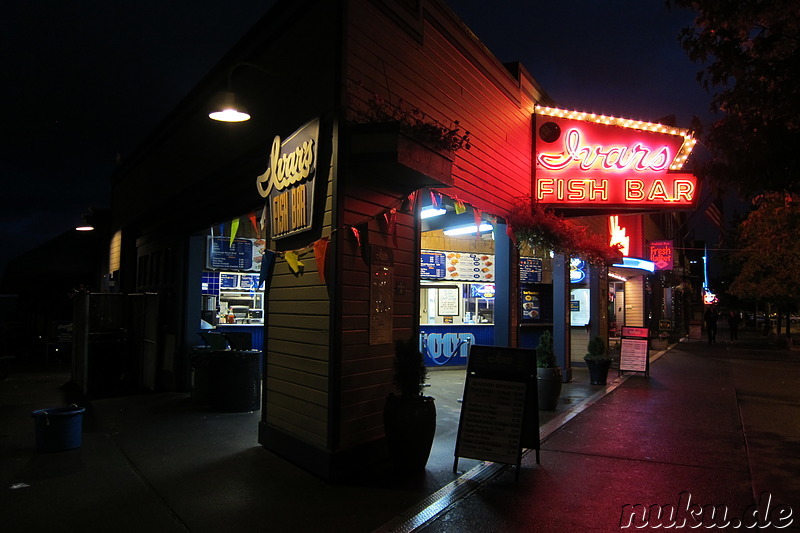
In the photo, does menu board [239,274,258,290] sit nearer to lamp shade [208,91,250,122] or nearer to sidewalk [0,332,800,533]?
sidewalk [0,332,800,533]

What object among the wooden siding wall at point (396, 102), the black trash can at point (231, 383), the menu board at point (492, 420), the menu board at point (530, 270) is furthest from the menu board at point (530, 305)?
the menu board at point (492, 420)

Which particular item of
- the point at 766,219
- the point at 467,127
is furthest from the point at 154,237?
the point at 766,219

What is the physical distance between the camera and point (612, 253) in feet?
38.8

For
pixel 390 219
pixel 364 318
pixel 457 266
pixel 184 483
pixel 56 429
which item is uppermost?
pixel 390 219

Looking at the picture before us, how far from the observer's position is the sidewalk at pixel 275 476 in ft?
15.3

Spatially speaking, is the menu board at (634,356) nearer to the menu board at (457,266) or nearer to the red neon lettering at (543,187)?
the menu board at (457,266)

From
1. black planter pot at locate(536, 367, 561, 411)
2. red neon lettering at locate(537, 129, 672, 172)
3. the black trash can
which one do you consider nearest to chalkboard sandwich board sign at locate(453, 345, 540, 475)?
black planter pot at locate(536, 367, 561, 411)

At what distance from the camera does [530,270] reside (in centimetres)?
1402

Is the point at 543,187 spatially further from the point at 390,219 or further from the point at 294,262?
the point at 294,262

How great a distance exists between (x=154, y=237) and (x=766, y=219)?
2041 cm

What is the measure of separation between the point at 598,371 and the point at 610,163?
4.36 metres

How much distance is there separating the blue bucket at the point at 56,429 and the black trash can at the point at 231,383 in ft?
7.77

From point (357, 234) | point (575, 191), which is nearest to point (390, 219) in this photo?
point (357, 234)

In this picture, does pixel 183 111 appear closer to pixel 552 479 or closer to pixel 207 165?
pixel 207 165
